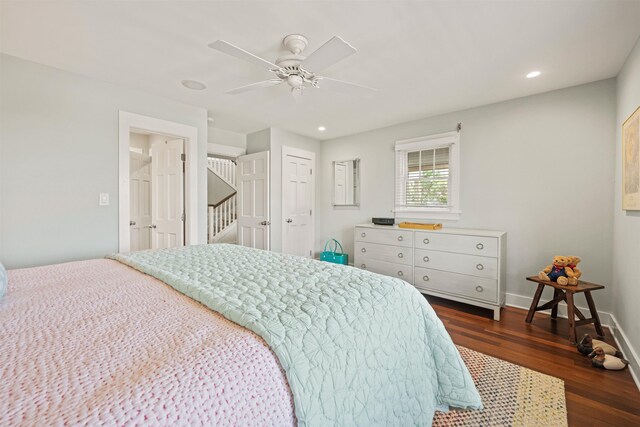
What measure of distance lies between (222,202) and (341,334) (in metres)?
5.62

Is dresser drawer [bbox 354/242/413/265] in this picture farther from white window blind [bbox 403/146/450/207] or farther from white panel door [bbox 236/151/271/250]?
white panel door [bbox 236/151/271/250]

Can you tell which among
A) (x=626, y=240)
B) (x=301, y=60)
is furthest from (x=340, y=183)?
(x=626, y=240)

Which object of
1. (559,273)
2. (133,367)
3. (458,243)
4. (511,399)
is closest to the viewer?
(133,367)

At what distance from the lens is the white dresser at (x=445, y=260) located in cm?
281

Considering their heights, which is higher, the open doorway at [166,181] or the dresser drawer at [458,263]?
the open doorway at [166,181]

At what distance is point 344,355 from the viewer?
2.93 ft

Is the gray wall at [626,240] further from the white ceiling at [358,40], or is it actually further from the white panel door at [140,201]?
the white panel door at [140,201]

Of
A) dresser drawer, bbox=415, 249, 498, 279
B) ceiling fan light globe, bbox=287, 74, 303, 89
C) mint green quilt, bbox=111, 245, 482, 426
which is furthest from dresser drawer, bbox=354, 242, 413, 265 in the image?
ceiling fan light globe, bbox=287, 74, 303, 89

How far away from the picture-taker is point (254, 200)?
170 inches

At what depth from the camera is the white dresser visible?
9.21ft

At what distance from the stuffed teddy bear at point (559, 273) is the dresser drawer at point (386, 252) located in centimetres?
130

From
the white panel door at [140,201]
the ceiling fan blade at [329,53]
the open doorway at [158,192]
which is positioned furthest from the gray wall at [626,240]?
the white panel door at [140,201]

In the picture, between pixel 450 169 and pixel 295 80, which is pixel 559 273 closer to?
pixel 450 169

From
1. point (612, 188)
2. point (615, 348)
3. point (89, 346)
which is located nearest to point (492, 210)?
point (612, 188)
